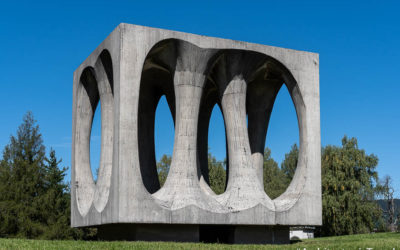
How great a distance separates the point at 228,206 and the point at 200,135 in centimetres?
604

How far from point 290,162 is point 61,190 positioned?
27.7 metres

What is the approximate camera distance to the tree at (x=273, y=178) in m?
44.2

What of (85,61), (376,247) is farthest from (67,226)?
(376,247)

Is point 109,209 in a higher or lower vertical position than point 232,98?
lower

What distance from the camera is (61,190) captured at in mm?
33812

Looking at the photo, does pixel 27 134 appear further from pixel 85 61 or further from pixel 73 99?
pixel 85 61

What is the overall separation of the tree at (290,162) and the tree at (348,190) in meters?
13.0

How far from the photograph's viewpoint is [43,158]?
3291 centimetres

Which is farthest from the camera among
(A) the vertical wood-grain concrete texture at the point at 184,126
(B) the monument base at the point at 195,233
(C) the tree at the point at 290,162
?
(C) the tree at the point at 290,162

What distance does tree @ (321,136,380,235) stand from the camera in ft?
127

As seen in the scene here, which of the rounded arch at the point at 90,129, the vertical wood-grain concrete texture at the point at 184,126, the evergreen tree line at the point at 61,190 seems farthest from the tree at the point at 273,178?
the rounded arch at the point at 90,129

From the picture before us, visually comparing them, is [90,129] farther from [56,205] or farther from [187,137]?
[56,205]

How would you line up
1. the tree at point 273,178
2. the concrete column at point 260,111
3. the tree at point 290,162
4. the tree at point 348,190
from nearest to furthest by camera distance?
the concrete column at point 260,111 → the tree at point 348,190 → the tree at point 273,178 → the tree at point 290,162

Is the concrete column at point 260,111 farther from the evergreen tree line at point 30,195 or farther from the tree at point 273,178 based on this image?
the tree at point 273,178
